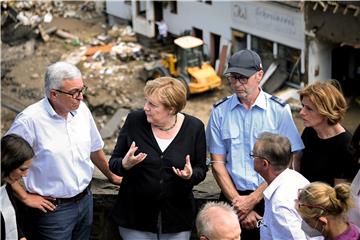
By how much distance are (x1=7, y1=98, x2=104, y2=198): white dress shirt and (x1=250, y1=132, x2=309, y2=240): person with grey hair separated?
124 centimetres

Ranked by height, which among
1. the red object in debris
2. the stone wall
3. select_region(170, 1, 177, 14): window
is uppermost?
the stone wall

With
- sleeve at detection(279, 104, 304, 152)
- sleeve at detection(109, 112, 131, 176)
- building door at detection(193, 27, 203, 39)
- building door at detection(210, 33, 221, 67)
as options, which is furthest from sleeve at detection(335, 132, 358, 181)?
building door at detection(193, 27, 203, 39)

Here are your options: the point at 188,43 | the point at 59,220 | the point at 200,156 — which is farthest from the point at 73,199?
the point at 188,43

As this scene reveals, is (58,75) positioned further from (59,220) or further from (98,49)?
(98,49)

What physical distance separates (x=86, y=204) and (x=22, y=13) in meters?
32.1

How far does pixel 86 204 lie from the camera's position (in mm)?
5855

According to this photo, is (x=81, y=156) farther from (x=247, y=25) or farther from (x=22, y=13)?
(x=22, y=13)

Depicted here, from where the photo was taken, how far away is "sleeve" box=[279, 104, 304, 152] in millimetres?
5938

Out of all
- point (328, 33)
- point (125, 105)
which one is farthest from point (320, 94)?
point (125, 105)

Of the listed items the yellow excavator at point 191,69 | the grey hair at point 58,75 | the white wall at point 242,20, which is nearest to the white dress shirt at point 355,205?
the grey hair at point 58,75

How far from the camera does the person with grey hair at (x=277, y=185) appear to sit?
5206mm

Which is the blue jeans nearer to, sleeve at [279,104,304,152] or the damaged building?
sleeve at [279,104,304,152]

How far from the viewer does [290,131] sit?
596 cm

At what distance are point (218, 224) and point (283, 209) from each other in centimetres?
82
